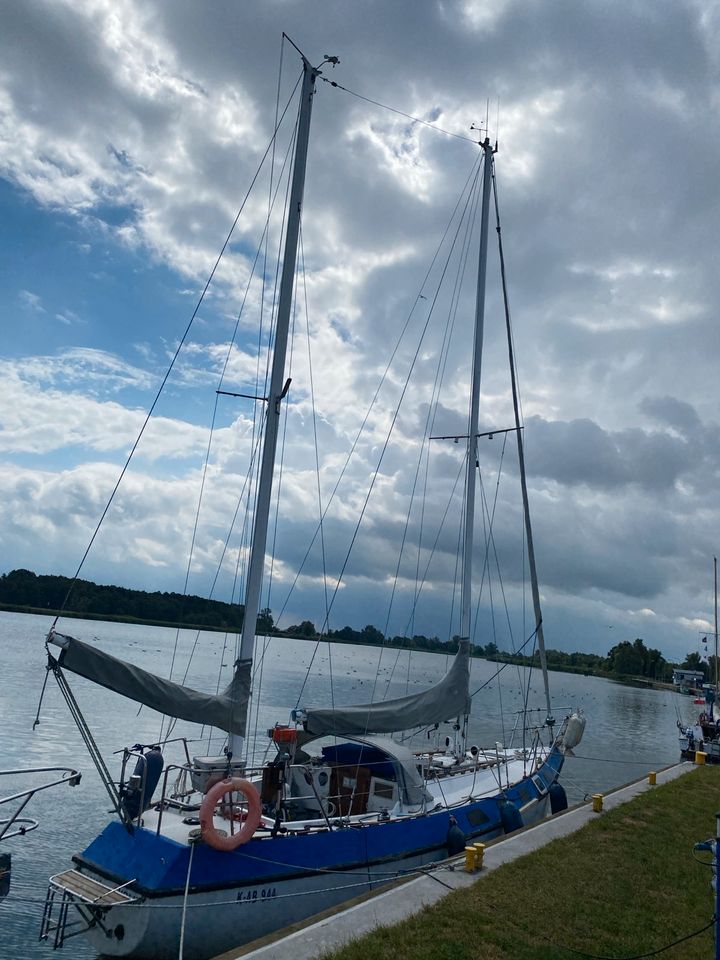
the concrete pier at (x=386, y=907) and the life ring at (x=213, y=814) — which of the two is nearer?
the concrete pier at (x=386, y=907)

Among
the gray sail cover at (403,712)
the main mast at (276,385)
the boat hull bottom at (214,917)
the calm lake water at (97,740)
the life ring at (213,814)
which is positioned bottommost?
the calm lake water at (97,740)

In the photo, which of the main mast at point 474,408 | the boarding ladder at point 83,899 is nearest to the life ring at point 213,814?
the boarding ladder at point 83,899

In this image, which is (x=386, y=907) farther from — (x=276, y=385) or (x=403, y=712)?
(x=276, y=385)

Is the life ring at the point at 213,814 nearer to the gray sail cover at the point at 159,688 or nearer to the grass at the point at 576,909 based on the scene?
the gray sail cover at the point at 159,688

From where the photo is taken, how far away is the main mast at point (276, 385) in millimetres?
14156

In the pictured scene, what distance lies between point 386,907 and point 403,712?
5927 mm

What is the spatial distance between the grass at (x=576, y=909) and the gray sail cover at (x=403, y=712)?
3848 millimetres

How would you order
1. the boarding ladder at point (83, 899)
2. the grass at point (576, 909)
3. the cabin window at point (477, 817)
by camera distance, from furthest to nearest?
the cabin window at point (477, 817) < the boarding ladder at point (83, 899) < the grass at point (576, 909)

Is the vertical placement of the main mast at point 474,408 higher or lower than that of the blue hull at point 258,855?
higher

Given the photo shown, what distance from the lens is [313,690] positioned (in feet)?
246

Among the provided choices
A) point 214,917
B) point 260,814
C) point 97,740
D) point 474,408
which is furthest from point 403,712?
point 97,740

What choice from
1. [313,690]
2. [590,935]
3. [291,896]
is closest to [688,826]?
[590,935]

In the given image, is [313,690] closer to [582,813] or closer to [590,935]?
[582,813]

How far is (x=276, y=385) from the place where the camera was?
1506cm
